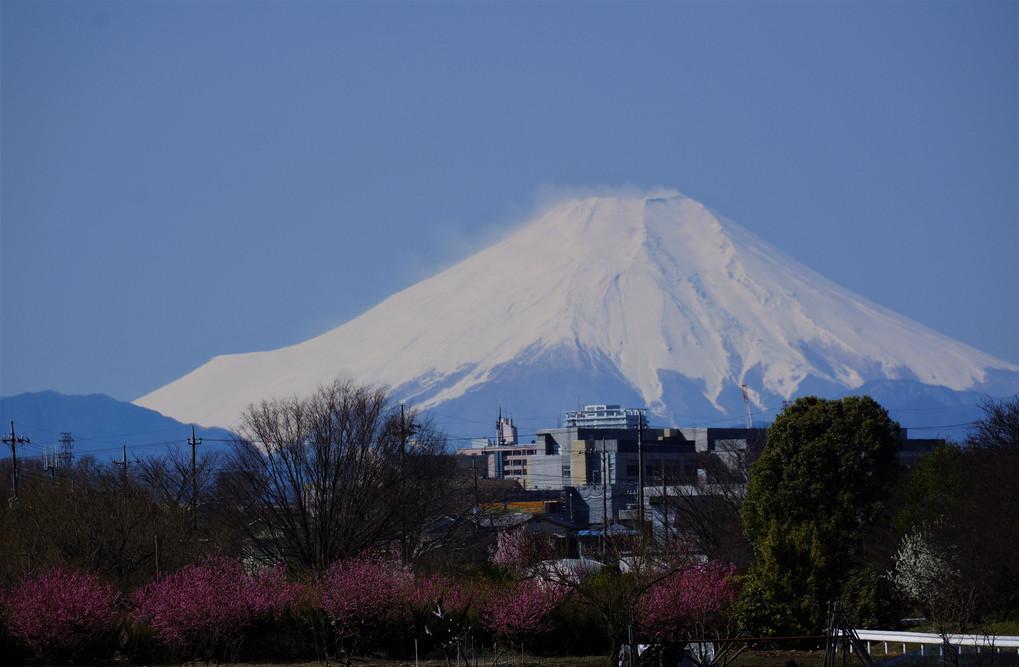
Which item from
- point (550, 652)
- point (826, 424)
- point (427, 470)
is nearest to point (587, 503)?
point (427, 470)

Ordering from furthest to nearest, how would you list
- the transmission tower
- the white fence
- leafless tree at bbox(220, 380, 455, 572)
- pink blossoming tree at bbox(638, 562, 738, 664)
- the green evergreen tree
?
the transmission tower < leafless tree at bbox(220, 380, 455, 572) < the green evergreen tree < pink blossoming tree at bbox(638, 562, 738, 664) < the white fence

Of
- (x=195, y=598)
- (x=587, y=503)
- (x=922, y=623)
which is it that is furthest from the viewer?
(x=587, y=503)

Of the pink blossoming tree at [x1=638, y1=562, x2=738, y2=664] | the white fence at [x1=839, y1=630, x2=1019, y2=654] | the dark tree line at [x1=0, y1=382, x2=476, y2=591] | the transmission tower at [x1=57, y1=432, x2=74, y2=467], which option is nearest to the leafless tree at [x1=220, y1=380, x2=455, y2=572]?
the dark tree line at [x1=0, y1=382, x2=476, y2=591]

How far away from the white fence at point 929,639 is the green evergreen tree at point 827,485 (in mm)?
5407

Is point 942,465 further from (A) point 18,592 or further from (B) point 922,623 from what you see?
(A) point 18,592

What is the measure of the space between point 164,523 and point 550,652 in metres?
14.6

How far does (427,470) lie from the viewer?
54875mm

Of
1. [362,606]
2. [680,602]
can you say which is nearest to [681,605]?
[680,602]

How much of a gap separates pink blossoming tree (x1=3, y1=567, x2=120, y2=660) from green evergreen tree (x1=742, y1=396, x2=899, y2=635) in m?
16.2

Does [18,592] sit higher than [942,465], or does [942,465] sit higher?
[942,465]

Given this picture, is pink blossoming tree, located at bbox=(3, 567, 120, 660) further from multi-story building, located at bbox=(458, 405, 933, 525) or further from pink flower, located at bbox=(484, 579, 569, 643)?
multi-story building, located at bbox=(458, 405, 933, 525)

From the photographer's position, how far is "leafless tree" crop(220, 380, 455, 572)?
128 ft

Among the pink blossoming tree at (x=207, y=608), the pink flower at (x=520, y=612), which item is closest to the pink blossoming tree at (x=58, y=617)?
the pink blossoming tree at (x=207, y=608)

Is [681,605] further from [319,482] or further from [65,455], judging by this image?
[65,455]
